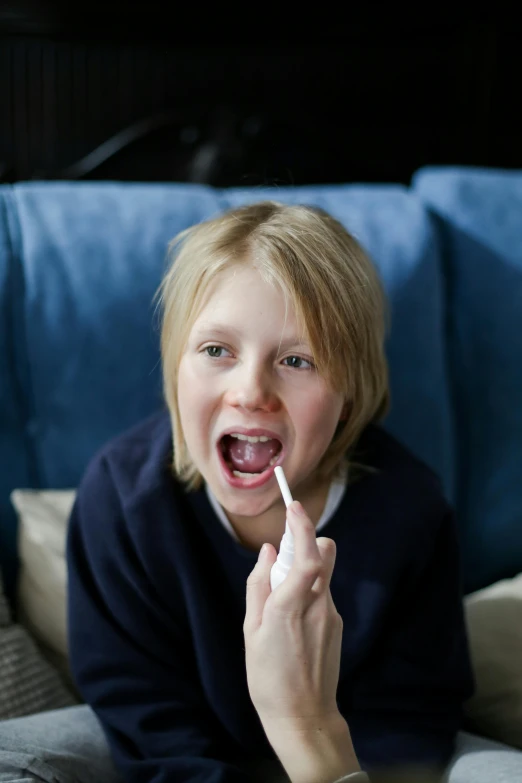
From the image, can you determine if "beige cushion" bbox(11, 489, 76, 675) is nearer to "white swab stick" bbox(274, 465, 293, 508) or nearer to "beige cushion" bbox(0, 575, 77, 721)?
"beige cushion" bbox(0, 575, 77, 721)

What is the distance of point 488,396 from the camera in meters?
1.42

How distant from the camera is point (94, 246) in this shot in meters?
1.29

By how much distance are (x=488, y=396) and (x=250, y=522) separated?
56cm

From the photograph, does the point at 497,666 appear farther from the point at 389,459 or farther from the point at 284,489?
the point at 284,489

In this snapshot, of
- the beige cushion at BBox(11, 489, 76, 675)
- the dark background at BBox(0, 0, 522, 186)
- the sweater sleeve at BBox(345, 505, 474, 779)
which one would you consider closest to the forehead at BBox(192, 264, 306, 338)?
the sweater sleeve at BBox(345, 505, 474, 779)

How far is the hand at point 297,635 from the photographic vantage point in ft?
2.41

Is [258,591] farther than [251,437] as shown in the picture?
No

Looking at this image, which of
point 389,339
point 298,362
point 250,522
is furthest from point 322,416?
point 389,339

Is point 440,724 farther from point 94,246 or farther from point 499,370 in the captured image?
point 94,246

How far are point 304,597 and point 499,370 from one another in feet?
2.57

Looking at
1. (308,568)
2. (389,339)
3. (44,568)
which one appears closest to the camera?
(308,568)

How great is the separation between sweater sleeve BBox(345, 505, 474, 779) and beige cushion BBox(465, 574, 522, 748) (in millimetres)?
118

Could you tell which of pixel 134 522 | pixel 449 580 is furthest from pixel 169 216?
pixel 449 580

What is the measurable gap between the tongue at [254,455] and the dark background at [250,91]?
52.0 inches
